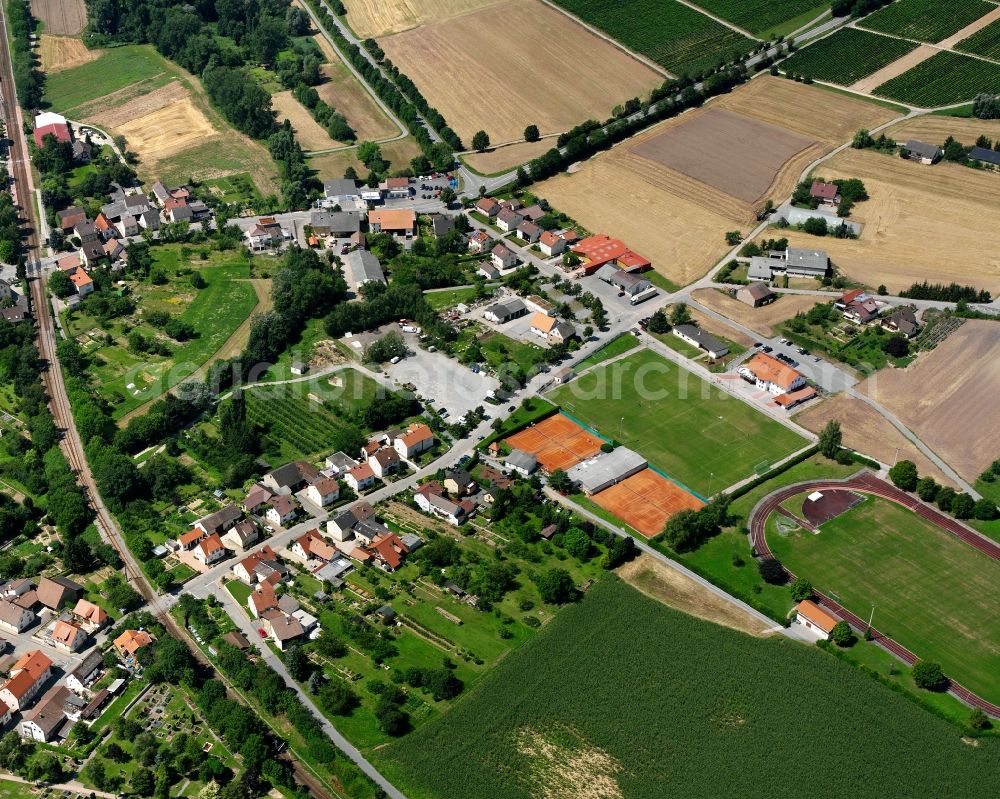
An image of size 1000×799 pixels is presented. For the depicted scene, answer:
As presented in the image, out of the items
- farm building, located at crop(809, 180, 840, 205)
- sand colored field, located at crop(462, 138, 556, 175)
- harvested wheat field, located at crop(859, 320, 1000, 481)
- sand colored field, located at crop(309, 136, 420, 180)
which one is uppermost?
farm building, located at crop(809, 180, 840, 205)

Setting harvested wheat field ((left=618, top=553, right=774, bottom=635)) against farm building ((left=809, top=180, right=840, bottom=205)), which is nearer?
harvested wheat field ((left=618, top=553, right=774, bottom=635))

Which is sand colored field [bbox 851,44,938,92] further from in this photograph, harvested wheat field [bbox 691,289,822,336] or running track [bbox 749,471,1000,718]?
running track [bbox 749,471,1000,718]

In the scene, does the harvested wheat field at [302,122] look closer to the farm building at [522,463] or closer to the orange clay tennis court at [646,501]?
the farm building at [522,463]

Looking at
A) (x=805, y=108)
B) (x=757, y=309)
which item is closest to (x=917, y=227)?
(x=757, y=309)

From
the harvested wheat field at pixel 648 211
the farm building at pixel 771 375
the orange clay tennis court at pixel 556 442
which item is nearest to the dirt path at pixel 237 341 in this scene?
the orange clay tennis court at pixel 556 442

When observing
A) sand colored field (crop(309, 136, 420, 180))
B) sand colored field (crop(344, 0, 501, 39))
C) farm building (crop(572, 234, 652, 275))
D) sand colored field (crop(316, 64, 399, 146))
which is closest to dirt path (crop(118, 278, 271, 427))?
sand colored field (crop(309, 136, 420, 180))

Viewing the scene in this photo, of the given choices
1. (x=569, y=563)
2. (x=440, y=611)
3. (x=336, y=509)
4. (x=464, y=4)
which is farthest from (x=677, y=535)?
(x=464, y=4)
